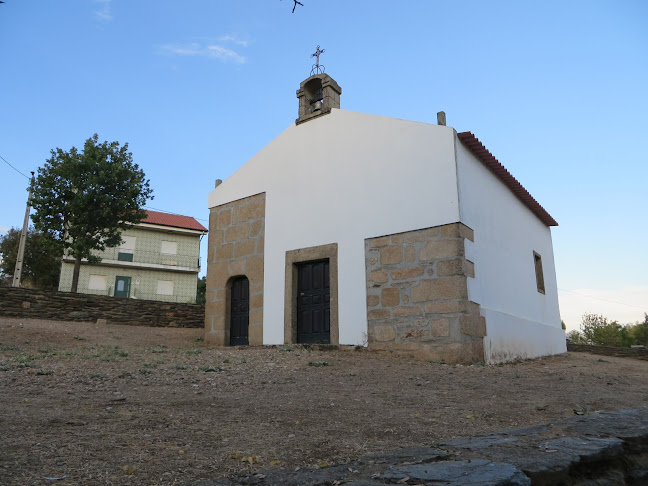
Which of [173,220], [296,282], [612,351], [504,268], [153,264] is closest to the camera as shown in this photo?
[296,282]

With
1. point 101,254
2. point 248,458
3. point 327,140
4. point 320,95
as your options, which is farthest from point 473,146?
point 101,254

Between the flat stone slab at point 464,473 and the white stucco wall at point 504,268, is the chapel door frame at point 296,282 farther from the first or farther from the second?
the flat stone slab at point 464,473

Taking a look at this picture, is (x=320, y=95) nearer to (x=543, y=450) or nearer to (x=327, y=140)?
(x=327, y=140)

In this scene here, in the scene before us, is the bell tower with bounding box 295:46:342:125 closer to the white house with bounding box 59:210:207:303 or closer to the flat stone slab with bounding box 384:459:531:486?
the flat stone slab with bounding box 384:459:531:486

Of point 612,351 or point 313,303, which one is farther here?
point 612,351

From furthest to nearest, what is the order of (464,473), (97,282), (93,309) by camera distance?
1. (97,282)
2. (93,309)
3. (464,473)

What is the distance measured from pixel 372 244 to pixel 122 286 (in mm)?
26503

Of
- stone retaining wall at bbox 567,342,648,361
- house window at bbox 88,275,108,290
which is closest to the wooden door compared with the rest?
stone retaining wall at bbox 567,342,648,361

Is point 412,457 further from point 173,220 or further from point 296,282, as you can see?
point 173,220

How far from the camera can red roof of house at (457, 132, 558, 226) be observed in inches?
381

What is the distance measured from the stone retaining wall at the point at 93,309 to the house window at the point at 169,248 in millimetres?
18368

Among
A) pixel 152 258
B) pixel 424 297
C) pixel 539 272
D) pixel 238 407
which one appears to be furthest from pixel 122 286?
pixel 238 407

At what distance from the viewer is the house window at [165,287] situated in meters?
33.4

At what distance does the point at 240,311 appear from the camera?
1147cm
